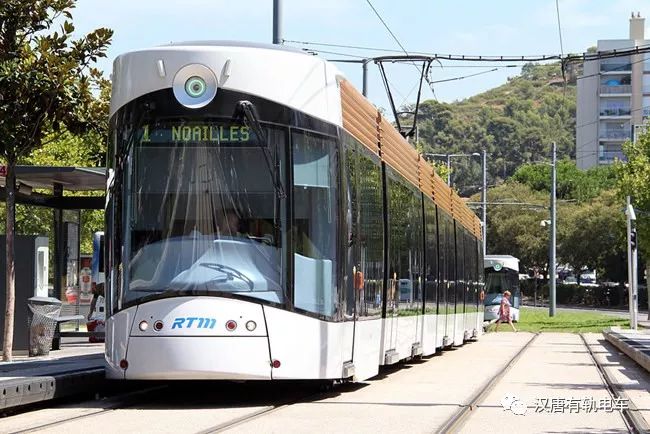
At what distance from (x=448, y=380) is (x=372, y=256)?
3189mm

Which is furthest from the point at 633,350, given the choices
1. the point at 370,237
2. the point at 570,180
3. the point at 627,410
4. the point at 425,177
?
the point at 570,180

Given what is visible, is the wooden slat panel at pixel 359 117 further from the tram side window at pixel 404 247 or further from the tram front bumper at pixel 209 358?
the tram front bumper at pixel 209 358

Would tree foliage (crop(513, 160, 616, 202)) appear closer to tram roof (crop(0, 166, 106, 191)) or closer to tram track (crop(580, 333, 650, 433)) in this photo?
tram roof (crop(0, 166, 106, 191))

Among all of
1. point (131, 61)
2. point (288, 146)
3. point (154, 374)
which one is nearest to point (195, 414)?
point (154, 374)

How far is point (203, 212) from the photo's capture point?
519 inches

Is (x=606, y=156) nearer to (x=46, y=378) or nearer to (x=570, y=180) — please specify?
(x=570, y=180)

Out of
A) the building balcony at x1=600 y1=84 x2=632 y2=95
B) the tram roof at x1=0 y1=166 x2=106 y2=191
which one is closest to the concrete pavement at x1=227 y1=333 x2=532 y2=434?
the tram roof at x1=0 y1=166 x2=106 y2=191

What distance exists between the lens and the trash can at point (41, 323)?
1955 cm

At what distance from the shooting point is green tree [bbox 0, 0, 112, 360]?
58.5ft

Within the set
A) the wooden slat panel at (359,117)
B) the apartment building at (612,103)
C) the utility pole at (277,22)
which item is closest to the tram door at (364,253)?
the wooden slat panel at (359,117)

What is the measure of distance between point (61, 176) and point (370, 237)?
22.0 ft

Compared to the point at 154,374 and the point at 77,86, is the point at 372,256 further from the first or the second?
the point at 77,86

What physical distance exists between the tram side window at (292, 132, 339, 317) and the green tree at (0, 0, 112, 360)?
5.63 meters

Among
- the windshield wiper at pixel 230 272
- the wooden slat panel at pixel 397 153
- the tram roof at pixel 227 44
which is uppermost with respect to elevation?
the tram roof at pixel 227 44
